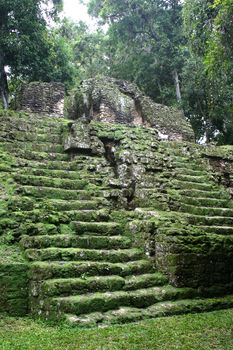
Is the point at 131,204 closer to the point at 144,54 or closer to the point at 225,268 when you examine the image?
the point at 225,268

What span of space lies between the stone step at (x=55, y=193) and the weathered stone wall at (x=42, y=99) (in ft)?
17.9

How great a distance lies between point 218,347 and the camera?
441cm

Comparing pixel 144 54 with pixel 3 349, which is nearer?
pixel 3 349

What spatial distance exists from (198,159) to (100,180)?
398 cm

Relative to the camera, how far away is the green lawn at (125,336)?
4.37 meters

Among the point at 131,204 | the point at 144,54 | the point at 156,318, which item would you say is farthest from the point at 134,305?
the point at 144,54

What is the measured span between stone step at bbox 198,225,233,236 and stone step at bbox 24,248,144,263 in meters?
1.58

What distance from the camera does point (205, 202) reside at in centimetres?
938

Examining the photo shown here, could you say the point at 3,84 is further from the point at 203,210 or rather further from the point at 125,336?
the point at 125,336

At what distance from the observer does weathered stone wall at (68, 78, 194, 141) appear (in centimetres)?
1372

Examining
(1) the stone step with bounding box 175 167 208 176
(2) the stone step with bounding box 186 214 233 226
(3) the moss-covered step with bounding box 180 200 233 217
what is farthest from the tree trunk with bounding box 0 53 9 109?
(2) the stone step with bounding box 186 214 233 226

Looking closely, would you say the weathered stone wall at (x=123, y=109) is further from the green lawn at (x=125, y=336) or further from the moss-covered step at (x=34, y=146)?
the green lawn at (x=125, y=336)

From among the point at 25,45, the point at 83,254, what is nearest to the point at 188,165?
the point at 83,254

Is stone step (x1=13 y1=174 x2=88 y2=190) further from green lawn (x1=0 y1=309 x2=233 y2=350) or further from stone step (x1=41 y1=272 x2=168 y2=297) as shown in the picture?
green lawn (x1=0 y1=309 x2=233 y2=350)
